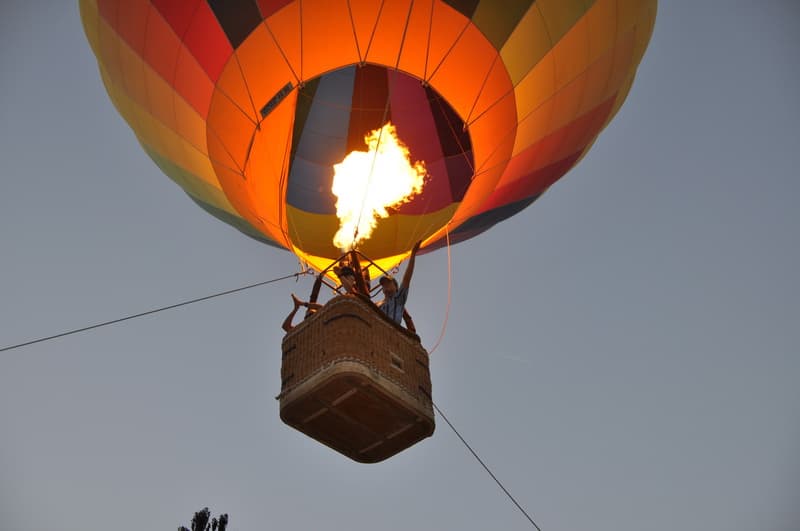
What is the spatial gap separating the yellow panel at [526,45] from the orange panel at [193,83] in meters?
1.81

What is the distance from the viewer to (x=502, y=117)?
5.00 m

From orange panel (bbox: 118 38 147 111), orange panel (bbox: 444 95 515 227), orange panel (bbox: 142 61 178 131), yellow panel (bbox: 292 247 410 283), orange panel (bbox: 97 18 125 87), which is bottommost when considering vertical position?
yellow panel (bbox: 292 247 410 283)

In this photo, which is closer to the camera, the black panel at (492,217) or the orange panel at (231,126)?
the orange panel at (231,126)

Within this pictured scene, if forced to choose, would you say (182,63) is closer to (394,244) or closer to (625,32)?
(394,244)

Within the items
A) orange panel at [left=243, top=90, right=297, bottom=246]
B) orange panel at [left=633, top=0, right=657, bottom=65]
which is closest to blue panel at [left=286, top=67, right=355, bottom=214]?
orange panel at [left=243, top=90, right=297, bottom=246]

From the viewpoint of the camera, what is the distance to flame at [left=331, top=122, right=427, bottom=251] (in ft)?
17.6

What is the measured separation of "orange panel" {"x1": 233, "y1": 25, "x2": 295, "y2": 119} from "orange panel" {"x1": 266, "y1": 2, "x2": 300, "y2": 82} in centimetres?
4

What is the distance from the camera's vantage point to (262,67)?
15.5ft

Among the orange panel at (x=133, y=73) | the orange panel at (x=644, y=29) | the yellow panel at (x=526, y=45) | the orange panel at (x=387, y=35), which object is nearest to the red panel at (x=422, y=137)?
the orange panel at (x=387, y=35)

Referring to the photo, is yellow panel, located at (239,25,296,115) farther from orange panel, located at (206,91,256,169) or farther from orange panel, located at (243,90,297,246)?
orange panel, located at (243,90,297,246)

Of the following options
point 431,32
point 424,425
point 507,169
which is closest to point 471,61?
point 431,32

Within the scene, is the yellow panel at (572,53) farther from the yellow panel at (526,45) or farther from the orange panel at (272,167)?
the orange panel at (272,167)

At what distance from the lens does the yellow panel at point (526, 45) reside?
467 cm

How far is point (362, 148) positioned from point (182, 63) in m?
1.33
